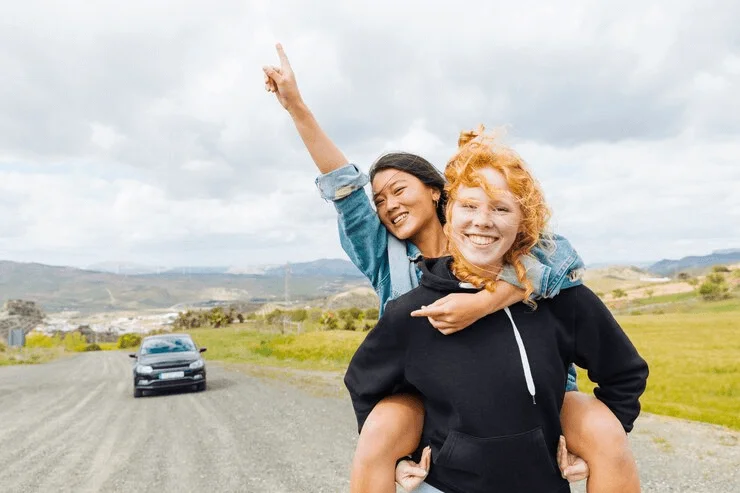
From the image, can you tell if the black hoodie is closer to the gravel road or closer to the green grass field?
the gravel road

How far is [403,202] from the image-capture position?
2223 millimetres

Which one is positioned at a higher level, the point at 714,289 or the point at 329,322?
the point at 714,289

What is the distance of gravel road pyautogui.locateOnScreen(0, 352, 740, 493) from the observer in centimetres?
688

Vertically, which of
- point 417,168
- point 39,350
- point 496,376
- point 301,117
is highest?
point 301,117

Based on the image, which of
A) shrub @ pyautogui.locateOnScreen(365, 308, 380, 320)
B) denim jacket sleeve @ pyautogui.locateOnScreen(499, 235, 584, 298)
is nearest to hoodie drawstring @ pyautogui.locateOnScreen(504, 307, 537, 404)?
denim jacket sleeve @ pyautogui.locateOnScreen(499, 235, 584, 298)

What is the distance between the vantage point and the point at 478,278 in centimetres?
176

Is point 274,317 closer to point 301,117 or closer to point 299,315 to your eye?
point 299,315

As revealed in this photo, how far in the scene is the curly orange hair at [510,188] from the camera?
5.83 ft

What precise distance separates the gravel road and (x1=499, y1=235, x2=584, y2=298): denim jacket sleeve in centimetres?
536

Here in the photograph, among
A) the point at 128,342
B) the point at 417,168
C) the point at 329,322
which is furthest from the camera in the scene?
the point at 128,342

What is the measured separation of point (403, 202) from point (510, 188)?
0.53 metres

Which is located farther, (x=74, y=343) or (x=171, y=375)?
(x=74, y=343)

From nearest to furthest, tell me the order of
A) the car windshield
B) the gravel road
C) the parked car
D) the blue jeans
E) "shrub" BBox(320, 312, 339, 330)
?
the blue jeans → the gravel road → the parked car → the car windshield → "shrub" BBox(320, 312, 339, 330)

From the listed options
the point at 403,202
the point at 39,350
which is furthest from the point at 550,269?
the point at 39,350
